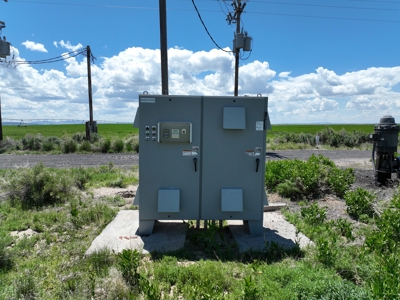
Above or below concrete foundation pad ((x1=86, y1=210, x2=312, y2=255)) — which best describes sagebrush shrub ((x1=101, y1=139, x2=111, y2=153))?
above

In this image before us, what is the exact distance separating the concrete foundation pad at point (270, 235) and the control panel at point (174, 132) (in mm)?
1786

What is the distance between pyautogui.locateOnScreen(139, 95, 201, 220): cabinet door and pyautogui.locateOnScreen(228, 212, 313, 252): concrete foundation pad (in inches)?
33.2

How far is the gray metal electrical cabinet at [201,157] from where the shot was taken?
478 centimetres

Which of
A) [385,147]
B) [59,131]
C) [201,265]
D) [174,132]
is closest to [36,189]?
[174,132]

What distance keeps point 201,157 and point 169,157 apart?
1.65ft

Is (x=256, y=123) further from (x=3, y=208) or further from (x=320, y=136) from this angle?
(x=320, y=136)

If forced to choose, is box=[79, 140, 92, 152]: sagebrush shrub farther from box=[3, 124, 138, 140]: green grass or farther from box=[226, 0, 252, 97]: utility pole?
box=[226, 0, 252, 97]: utility pole

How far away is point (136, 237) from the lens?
489cm

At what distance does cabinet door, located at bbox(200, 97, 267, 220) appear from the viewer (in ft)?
15.7

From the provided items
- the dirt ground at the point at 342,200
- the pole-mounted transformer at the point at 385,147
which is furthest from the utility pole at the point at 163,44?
the pole-mounted transformer at the point at 385,147

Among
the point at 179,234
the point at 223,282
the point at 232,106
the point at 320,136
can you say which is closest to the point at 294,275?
the point at 223,282

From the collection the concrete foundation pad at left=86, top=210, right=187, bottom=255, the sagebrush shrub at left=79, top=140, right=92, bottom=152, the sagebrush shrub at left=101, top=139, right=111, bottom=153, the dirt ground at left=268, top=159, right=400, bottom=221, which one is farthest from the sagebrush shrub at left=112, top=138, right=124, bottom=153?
the concrete foundation pad at left=86, top=210, right=187, bottom=255

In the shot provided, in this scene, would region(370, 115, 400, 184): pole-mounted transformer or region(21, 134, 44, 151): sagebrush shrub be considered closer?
region(370, 115, 400, 184): pole-mounted transformer

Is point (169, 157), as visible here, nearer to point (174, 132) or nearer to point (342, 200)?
point (174, 132)
